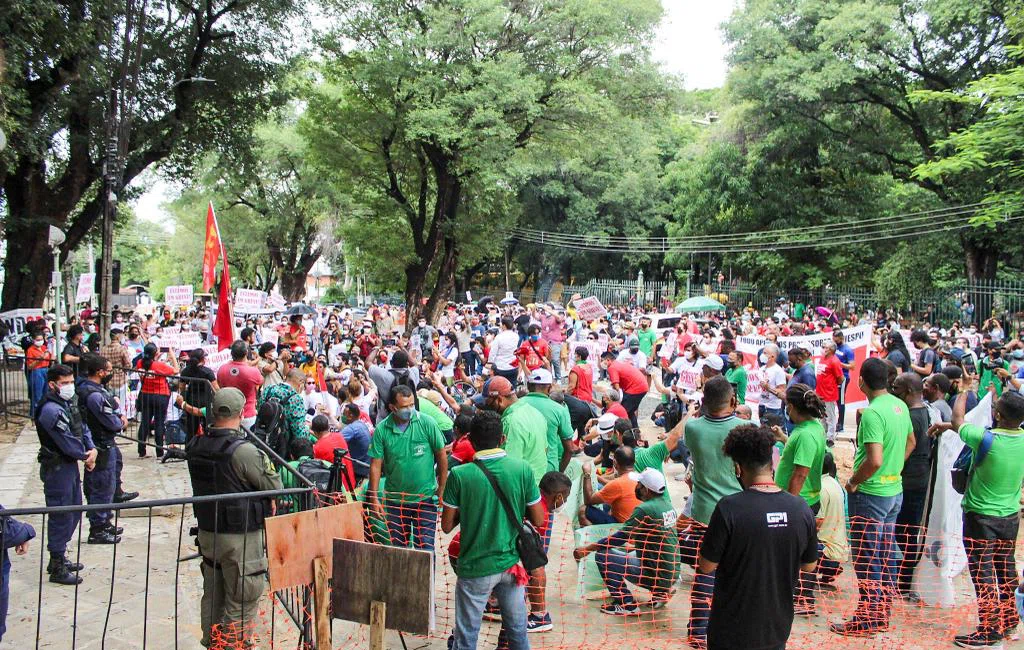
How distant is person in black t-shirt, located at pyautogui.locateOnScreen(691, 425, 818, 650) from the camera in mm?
3559

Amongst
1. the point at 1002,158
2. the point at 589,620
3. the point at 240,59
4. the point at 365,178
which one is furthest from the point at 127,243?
the point at 589,620

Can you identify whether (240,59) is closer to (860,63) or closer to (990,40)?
(860,63)

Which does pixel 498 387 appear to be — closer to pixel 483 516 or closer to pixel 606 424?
pixel 606 424

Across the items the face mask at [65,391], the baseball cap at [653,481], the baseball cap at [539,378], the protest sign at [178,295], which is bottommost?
the baseball cap at [653,481]

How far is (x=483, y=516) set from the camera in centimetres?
440

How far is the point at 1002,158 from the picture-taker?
25.2m

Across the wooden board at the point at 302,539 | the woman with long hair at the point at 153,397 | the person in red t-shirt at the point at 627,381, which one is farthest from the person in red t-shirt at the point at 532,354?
the wooden board at the point at 302,539

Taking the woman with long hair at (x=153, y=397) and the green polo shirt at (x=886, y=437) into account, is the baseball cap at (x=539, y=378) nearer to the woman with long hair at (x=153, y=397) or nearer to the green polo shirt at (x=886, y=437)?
the green polo shirt at (x=886, y=437)

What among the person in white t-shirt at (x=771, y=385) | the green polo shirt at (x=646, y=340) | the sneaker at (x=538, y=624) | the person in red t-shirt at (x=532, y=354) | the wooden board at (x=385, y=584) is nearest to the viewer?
the wooden board at (x=385, y=584)

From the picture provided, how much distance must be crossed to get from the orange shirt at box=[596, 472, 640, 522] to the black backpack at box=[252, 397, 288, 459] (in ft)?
10.8

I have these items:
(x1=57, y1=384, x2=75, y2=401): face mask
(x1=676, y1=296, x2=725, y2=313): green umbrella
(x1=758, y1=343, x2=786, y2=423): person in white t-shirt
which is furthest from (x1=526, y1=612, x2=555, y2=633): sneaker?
(x1=676, y1=296, x2=725, y2=313): green umbrella

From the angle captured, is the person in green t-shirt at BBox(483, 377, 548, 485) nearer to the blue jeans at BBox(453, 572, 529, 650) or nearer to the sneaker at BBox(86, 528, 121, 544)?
the blue jeans at BBox(453, 572, 529, 650)

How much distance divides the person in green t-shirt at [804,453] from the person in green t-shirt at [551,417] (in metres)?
1.70

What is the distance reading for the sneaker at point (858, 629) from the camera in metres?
5.60
